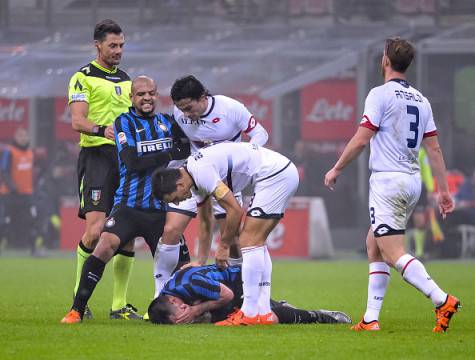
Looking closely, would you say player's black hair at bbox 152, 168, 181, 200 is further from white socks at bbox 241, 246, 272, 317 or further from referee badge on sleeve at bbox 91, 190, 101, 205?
referee badge on sleeve at bbox 91, 190, 101, 205

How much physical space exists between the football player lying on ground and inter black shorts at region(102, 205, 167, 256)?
1.70ft

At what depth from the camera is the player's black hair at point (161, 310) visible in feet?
35.0

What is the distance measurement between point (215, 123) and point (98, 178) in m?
1.09

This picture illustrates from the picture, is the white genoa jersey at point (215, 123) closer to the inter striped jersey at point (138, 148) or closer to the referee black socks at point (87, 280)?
the inter striped jersey at point (138, 148)

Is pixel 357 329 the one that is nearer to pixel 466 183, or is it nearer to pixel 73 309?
pixel 73 309

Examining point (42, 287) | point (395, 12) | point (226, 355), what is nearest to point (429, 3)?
point (395, 12)

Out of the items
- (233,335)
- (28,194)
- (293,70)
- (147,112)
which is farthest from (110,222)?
(293,70)

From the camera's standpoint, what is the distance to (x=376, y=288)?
10086 mm

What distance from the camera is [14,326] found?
34.5 feet

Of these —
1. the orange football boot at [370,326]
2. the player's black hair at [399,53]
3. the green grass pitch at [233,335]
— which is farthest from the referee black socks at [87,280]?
the player's black hair at [399,53]

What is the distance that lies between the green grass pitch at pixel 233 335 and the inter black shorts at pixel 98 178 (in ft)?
3.30

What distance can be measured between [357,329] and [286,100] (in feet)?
57.1

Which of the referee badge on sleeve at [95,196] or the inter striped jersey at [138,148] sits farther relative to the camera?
the referee badge on sleeve at [95,196]

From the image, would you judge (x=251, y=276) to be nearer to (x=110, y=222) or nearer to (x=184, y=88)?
(x=110, y=222)
